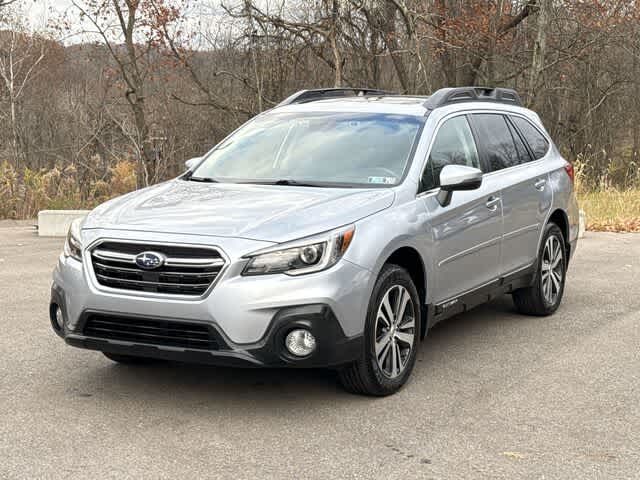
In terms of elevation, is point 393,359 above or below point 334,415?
above

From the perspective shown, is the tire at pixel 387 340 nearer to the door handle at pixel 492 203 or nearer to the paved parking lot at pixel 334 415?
the paved parking lot at pixel 334 415

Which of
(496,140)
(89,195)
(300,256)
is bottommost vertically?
(89,195)

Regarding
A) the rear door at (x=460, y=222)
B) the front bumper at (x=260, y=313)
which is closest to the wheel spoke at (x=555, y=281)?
the rear door at (x=460, y=222)

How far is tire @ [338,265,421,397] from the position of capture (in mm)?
5445

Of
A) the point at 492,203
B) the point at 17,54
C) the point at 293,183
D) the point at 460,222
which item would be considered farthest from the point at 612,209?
the point at 17,54

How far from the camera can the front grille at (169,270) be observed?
16.6 ft

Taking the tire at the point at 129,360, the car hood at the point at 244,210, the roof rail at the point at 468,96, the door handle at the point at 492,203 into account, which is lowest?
the tire at the point at 129,360

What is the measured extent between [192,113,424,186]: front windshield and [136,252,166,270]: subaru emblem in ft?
4.45

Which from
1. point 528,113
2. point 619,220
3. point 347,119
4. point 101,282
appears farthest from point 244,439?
point 619,220

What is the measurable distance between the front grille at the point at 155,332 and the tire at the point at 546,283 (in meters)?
3.72

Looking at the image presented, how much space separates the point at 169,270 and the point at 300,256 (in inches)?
27.3

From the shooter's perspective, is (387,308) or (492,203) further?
(492,203)

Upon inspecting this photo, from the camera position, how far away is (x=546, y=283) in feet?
26.9

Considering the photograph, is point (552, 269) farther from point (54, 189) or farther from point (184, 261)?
point (54, 189)
